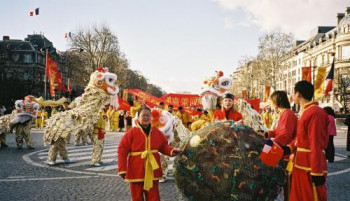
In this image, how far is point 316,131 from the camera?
3.86m

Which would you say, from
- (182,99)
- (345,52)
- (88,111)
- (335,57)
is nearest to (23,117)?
(88,111)

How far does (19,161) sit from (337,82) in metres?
43.1

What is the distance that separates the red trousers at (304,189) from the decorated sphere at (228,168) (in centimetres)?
18

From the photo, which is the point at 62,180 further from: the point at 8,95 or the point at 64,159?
the point at 8,95

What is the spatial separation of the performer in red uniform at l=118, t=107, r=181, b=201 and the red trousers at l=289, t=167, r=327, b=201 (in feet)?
Answer: 4.72

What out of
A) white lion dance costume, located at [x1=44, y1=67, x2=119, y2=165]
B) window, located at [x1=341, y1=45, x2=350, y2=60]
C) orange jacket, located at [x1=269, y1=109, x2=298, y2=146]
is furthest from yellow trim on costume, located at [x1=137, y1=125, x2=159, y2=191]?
window, located at [x1=341, y1=45, x2=350, y2=60]

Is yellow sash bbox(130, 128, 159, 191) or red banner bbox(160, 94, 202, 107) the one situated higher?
red banner bbox(160, 94, 202, 107)

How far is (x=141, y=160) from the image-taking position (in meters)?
4.56

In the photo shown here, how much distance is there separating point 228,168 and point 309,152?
102 centimetres

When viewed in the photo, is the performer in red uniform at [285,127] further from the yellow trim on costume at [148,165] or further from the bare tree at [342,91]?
the bare tree at [342,91]

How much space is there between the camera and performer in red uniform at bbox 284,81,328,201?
379 cm

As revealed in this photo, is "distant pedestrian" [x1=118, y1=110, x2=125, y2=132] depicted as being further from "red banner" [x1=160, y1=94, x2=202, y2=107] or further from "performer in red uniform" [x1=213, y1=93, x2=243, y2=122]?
"performer in red uniform" [x1=213, y1=93, x2=243, y2=122]

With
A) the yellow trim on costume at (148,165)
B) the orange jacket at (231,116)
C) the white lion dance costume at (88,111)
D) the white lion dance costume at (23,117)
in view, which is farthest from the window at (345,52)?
the yellow trim on costume at (148,165)

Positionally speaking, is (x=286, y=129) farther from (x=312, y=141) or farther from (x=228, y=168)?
(x=228, y=168)
